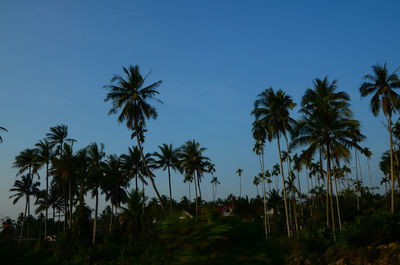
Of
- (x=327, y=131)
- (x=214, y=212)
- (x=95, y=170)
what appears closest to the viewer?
(x=214, y=212)

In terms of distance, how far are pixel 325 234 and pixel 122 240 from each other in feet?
66.7

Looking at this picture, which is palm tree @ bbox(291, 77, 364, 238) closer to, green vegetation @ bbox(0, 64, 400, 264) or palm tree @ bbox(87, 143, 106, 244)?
green vegetation @ bbox(0, 64, 400, 264)

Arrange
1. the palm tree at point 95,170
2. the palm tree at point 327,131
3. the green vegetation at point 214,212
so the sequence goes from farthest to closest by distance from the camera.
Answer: the palm tree at point 95,170 < the palm tree at point 327,131 < the green vegetation at point 214,212

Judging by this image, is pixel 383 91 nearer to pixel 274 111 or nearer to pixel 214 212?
pixel 274 111

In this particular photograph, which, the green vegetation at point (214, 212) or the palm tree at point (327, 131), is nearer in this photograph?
the green vegetation at point (214, 212)

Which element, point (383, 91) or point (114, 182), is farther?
point (114, 182)

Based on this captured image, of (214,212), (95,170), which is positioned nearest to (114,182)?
(95,170)

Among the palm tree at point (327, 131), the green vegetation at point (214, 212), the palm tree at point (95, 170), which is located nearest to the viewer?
the green vegetation at point (214, 212)

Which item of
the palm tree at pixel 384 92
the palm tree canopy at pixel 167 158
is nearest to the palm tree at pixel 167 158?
the palm tree canopy at pixel 167 158

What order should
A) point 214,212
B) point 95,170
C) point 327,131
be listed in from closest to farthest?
point 214,212, point 327,131, point 95,170

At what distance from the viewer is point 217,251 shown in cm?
596

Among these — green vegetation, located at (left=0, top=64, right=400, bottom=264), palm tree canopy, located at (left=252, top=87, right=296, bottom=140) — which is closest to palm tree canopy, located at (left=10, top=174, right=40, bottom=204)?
green vegetation, located at (left=0, top=64, right=400, bottom=264)

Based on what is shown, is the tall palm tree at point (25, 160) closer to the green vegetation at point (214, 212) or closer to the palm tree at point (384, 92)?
the green vegetation at point (214, 212)

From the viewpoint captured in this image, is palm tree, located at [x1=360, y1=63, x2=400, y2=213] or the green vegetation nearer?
the green vegetation
